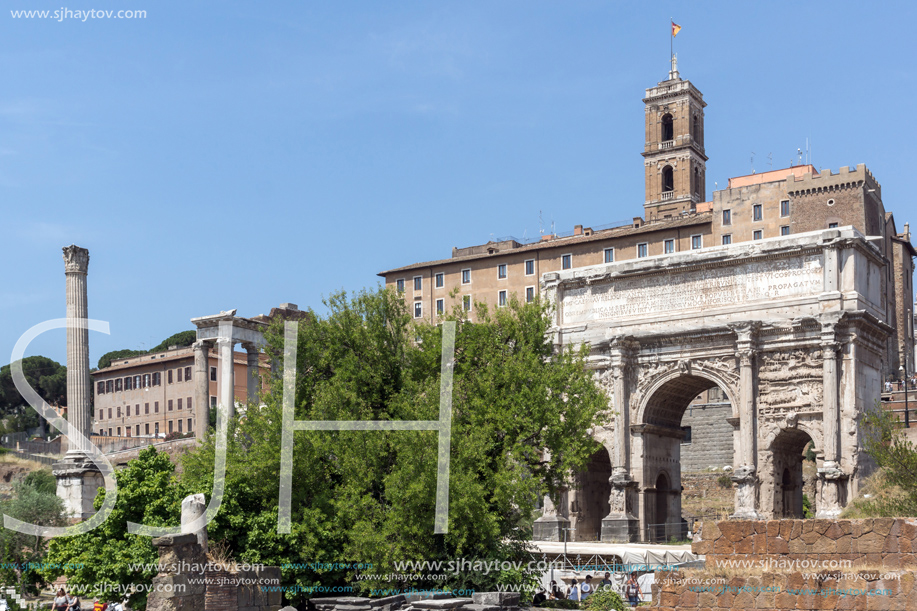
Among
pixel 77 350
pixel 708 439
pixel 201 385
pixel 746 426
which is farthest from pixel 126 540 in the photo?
pixel 708 439

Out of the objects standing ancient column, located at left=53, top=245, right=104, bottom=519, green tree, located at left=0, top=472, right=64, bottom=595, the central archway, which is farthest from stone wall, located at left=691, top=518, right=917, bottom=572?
standing ancient column, located at left=53, top=245, right=104, bottom=519

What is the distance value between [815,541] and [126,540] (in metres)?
14.5

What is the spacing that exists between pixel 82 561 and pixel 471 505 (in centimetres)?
868

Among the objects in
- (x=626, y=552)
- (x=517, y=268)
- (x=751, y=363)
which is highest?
(x=517, y=268)

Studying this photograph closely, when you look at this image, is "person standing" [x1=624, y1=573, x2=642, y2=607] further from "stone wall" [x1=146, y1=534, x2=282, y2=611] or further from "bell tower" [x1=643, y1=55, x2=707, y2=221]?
"bell tower" [x1=643, y1=55, x2=707, y2=221]

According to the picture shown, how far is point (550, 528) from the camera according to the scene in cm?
3900

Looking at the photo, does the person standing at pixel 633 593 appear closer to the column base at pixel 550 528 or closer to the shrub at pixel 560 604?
the shrub at pixel 560 604

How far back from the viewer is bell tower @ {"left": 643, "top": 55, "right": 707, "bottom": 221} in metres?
81.6

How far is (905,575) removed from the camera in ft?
53.1

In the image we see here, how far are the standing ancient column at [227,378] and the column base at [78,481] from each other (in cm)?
491

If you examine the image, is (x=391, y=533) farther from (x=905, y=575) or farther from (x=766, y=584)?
(x=905, y=575)

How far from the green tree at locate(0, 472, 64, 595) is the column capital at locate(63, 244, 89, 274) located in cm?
789

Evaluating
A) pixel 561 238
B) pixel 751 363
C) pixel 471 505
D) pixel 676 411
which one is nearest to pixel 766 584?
pixel 471 505

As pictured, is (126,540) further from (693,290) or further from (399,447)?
(693,290)
